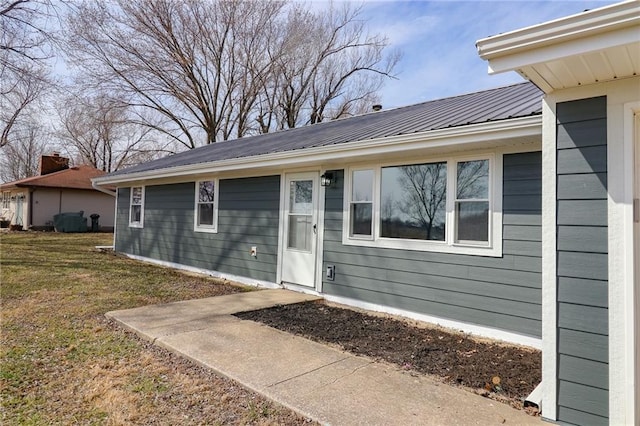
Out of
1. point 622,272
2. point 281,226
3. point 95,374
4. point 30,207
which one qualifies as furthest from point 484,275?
point 30,207

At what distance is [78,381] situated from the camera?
302cm

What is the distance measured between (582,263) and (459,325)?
2448 mm

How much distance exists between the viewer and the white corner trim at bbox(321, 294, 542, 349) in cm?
407

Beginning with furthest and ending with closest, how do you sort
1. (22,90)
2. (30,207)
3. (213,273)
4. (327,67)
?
(327,67)
(30,207)
(22,90)
(213,273)

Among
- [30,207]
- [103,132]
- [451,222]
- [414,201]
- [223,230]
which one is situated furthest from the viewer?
[103,132]

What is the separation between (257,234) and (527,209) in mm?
4847

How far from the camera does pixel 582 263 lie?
2.37 meters

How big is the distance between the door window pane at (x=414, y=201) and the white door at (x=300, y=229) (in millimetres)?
1435

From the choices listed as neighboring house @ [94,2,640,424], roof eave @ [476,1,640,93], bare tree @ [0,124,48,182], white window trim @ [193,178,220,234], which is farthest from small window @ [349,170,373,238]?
bare tree @ [0,124,48,182]

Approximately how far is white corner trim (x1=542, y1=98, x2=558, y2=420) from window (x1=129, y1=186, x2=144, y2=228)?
1066 cm

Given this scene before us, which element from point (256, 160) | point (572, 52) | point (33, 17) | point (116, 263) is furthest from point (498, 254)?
point (33, 17)

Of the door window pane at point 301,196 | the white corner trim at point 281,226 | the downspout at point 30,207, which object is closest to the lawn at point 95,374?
the white corner trim at point 281,226

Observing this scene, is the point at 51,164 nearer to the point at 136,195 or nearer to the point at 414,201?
the point at 136,195

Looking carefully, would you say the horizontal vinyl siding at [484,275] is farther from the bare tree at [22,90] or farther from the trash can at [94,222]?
the trash can at [94,222]
